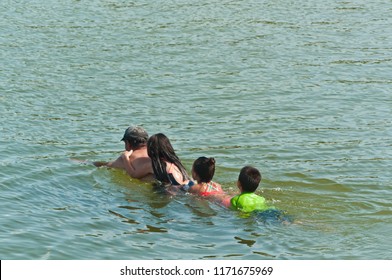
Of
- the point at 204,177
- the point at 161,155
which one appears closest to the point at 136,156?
the point at 161,155

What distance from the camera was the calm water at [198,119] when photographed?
466 inches

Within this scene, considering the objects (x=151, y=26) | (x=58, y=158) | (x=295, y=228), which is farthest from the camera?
(x=151, y=26)

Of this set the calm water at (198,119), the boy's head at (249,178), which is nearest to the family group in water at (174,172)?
the boy's head at (249,178)

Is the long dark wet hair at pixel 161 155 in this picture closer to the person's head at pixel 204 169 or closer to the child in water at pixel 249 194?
the person's head at pixel 204 169

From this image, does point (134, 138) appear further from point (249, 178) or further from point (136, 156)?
point (249, 178)

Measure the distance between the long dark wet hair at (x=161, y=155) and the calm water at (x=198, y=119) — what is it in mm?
421

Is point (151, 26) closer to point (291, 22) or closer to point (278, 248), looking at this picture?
point (291, 22)

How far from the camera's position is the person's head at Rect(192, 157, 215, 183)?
42.2ft

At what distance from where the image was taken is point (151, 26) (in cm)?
2334

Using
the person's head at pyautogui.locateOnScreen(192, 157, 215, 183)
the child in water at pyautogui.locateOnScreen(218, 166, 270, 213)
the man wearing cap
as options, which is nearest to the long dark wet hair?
the man wearing cap

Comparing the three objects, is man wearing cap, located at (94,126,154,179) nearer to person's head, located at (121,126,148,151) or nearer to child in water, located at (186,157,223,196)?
person's head, located at (121,126,148,151)

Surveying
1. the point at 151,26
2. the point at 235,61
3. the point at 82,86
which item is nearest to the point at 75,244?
the point at 82,86

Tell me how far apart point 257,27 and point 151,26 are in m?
2.73
